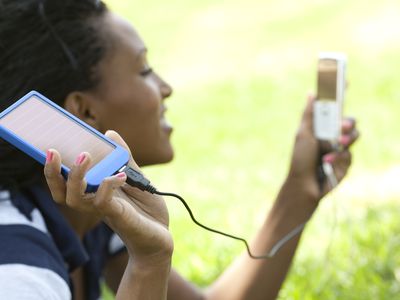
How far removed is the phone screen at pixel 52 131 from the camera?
5.58ft

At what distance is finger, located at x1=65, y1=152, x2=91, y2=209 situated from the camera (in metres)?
1.58

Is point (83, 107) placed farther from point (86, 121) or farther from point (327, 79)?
point (327, 79)

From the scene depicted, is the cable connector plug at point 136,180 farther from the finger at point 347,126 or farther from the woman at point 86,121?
the finger at point 347,126

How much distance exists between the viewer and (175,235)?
13.4ft

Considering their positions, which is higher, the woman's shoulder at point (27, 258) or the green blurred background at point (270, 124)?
the woman's shoulder at point (27, 258)

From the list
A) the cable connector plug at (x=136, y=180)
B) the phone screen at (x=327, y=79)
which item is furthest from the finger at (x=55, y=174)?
the phone screen at (x=327, y=79)

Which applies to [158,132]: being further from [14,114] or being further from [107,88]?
[14,114]

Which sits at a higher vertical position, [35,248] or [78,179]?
[78,179]

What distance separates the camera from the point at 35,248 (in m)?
2.05

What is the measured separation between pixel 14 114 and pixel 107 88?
0.66 metres

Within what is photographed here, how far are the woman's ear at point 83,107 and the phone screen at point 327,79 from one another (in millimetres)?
775

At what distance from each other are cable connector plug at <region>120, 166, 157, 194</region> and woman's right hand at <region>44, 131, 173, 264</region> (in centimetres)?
3

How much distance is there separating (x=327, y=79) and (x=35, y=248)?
1.14 m

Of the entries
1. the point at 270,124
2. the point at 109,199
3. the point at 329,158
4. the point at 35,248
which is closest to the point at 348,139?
the point at 329,158
